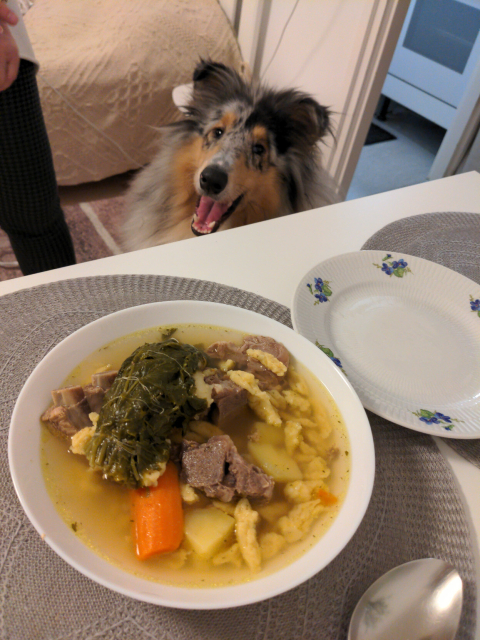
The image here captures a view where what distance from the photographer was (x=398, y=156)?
10.5 feet

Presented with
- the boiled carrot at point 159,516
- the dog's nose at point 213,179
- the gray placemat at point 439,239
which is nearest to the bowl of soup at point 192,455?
the boiled carrot at point 159,516

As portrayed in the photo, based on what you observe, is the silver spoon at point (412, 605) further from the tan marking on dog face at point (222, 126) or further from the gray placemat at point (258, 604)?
the tan marking on dog face at point (222, 126)

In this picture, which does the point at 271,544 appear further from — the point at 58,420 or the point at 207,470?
the point at 58,420

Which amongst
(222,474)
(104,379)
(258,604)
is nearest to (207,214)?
(104,379)

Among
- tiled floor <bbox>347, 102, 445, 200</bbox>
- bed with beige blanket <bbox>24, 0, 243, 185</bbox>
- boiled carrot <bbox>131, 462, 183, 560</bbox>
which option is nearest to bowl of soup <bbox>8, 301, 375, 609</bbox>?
boiled carrot <bbox>131, 462, 183, 560</bbox>

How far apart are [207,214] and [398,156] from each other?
2202 mm

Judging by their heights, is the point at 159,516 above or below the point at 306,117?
below

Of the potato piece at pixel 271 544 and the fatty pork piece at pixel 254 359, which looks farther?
the fatty pork piece at pixel 254 359

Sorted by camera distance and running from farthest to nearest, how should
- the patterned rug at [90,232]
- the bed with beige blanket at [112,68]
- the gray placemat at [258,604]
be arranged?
the bed with beige blanket at [112,68] → the patterned rug at [90,232] → the gray placemat at [258,604]

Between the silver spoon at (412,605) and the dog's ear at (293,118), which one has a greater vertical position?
the dog's ear at (293,118)

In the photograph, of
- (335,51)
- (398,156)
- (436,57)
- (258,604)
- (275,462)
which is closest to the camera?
(258,604)

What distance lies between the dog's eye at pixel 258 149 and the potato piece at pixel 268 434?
3.33 ft

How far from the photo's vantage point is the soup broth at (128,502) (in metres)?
0.50

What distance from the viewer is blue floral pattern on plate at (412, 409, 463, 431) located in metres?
0.68
